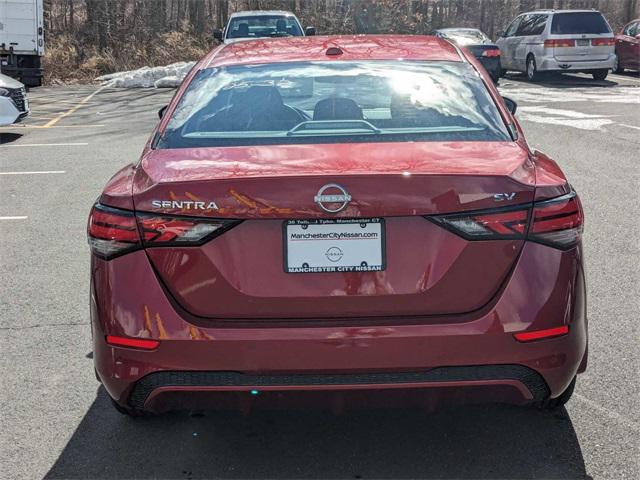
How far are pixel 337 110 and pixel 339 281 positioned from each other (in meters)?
1.13

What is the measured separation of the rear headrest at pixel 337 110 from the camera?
3746mm

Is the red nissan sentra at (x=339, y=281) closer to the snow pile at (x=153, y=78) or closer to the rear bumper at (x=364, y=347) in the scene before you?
the rear bumper at (x=364, y=347)

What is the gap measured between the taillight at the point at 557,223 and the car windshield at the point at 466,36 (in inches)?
778

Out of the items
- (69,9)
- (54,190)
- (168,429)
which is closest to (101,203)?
(168,429)

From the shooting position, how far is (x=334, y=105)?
3.84 meters

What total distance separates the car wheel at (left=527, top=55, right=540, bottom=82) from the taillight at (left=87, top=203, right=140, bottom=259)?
21.0m

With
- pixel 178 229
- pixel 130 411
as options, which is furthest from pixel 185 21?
pixel 178 229

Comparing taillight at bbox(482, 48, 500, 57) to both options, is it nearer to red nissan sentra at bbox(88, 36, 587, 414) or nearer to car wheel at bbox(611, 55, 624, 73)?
car wheel at bbox(611, 55, 624, 73)

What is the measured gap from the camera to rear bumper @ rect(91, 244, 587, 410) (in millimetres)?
2922

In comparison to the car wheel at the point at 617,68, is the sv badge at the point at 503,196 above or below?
above

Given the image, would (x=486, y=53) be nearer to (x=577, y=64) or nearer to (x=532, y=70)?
(x=532, y=70)

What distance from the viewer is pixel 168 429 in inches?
146

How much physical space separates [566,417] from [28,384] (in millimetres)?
2565

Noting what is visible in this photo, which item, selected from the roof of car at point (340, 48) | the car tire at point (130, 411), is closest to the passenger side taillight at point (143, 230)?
the car tire at point (130, 411)
